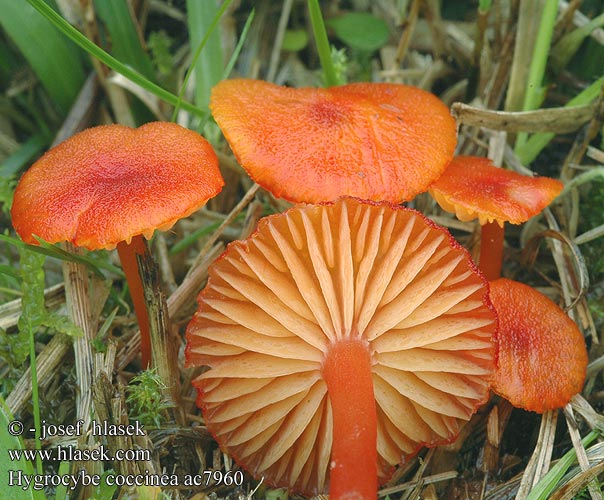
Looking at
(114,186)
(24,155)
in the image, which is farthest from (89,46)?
(24,155)

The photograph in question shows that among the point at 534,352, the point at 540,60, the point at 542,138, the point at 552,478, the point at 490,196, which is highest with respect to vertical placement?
the point at 540,60

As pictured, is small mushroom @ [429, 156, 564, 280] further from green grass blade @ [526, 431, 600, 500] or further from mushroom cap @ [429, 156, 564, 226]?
green grass blade @ [526, 431, 600, 500]

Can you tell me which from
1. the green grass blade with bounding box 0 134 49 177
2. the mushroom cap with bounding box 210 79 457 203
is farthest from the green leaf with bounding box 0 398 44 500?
the green grass blade with bounding box 0 134 49 177

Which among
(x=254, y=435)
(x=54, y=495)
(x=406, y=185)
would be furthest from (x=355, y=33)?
(x=54, y=495)

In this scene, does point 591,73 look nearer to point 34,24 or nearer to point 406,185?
point 406,185

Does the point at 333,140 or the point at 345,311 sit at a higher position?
the point at 333,140

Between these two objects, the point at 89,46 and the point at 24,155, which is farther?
the point at 24,155

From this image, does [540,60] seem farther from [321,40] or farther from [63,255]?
[63,255]

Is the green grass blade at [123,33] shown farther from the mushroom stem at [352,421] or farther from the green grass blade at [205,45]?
the mushroom stem at [352,421]
